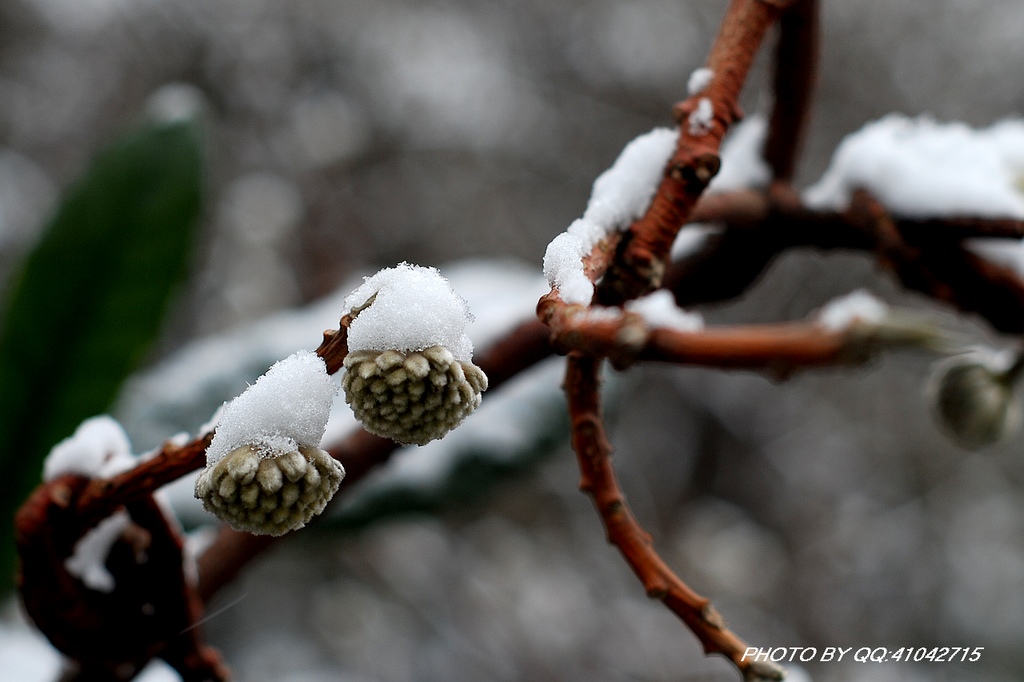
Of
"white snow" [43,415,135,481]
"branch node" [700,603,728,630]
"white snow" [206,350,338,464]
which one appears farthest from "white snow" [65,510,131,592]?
"branch node" [700,603,728,630]

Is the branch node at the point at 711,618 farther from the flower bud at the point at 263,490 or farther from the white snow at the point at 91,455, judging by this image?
the white snow at the point at 91,455

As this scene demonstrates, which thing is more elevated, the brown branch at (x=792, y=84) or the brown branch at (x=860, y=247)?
the brown branch at (x=792, y=84)

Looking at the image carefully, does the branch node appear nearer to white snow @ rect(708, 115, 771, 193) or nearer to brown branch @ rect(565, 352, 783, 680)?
brown branch @ rect(565, 352, 783, 680)

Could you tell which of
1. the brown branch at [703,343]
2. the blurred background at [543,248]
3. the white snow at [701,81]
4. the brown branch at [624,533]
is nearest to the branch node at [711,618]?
the brown branch at [624,533]

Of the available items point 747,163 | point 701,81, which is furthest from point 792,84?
point 701,81

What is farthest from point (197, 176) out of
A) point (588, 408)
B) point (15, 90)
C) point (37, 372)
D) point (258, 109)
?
point (15, 90)
